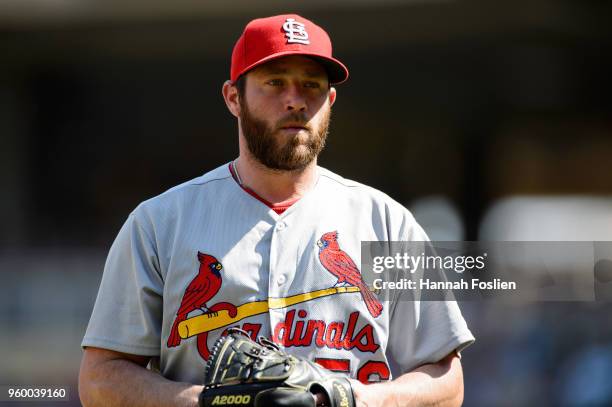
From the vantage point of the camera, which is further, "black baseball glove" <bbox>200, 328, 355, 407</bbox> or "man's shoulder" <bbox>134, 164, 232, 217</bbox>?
"man's shoulder" <bbox>134, 164, 232, 217</bbox>

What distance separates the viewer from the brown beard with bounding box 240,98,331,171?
Answer: 2047 millimetres

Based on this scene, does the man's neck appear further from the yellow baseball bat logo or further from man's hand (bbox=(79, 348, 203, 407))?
man's hand (bbox=(79, 348, 203, 407))

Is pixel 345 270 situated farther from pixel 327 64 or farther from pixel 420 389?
pixel 327 64

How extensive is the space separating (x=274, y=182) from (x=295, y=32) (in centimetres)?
39

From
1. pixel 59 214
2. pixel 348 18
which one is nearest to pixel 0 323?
pixel 59 214

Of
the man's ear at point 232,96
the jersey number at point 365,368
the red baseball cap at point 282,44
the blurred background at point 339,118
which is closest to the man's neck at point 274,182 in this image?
the man's ear at point 232,96

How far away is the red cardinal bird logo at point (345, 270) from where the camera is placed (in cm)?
203

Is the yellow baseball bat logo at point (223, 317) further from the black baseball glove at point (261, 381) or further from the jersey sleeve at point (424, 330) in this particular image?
the jersey sleeve at point (424, 330)

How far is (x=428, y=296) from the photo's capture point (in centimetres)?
211

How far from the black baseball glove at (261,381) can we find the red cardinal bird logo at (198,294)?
19 cm


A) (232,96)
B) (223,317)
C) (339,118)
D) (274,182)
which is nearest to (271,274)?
(223,317)

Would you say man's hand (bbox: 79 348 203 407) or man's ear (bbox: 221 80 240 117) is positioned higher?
man's ear (bbox: 221 80 240 117)

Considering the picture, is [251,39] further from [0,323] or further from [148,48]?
[148,48]

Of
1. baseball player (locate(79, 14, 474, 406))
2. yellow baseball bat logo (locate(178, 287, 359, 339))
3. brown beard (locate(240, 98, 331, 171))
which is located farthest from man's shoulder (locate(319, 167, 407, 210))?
yellow baseball bat logo (locate(178, 287, 359, 339))
